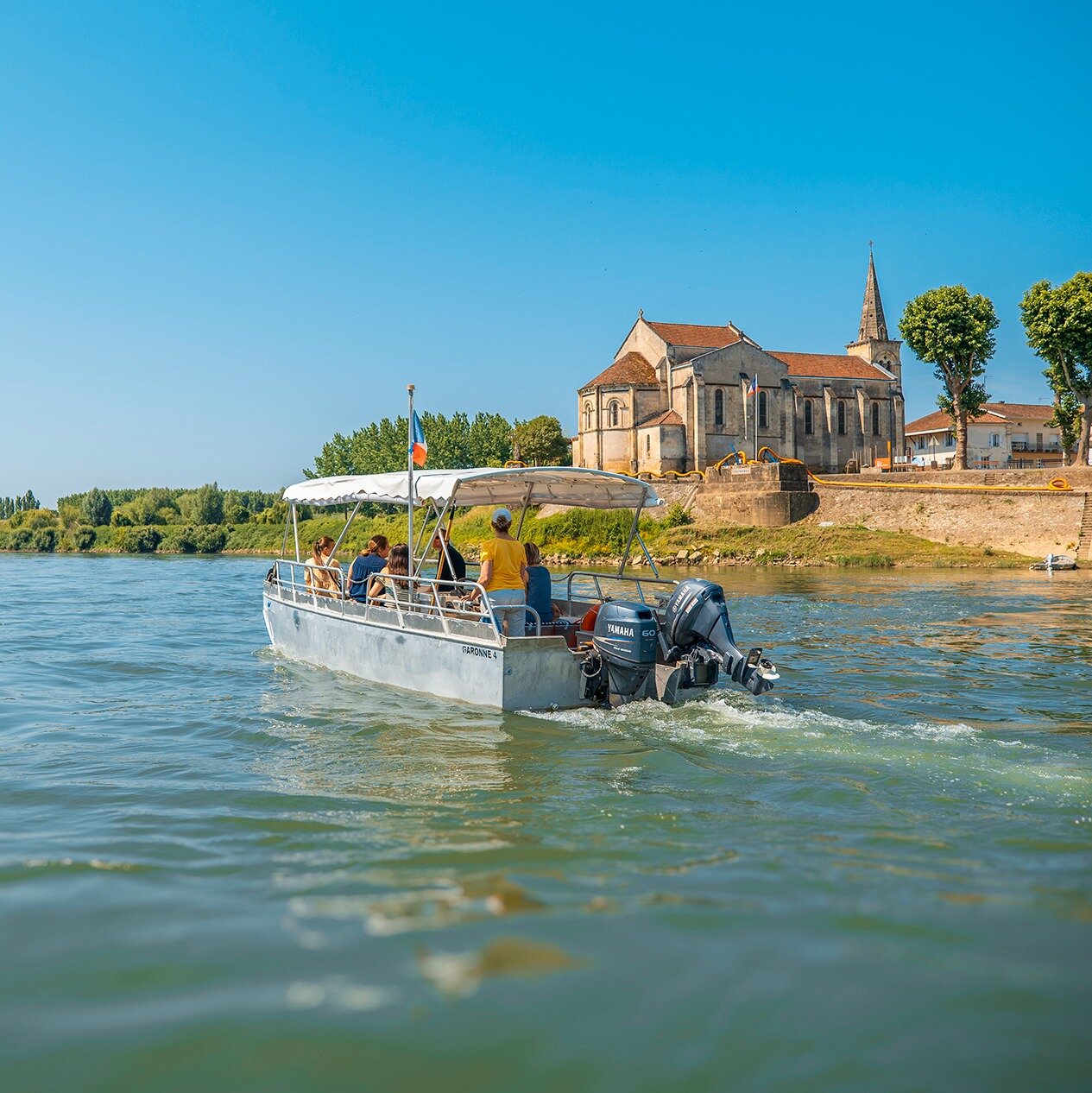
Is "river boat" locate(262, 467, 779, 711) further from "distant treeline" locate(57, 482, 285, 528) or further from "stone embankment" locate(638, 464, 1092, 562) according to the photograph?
"distant treeline" locate(57, 482, 285, 528)

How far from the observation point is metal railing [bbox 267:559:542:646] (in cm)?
1136

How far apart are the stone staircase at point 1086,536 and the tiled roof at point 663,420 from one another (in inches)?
1215

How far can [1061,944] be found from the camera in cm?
520

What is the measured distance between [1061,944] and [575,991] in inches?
103

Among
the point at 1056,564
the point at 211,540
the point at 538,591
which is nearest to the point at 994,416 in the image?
the point at 1056,564

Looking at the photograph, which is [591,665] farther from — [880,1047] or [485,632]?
[880,1047]

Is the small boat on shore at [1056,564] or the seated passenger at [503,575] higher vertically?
the seated passenger at [503,575]

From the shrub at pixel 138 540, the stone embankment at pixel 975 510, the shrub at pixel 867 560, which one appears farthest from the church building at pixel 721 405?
the shrub at pixel 138 540

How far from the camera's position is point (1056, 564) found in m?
39.6

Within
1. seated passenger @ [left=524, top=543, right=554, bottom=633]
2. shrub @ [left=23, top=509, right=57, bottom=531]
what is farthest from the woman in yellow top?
shrub @ [left=23, top=509, right=57, bottom=531]

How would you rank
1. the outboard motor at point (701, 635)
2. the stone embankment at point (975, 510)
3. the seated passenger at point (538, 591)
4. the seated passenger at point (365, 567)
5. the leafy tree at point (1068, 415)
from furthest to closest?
the leafy tree at point (1068, 415) < the stone embankment at point (975, 510) < the seated passenger at point (365, 567) < the seated passenger at point (538, 591) < the outboard motor at point (701, 635)

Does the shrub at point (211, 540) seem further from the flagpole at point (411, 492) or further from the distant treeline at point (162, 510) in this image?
the flagpole at point (411, 492)

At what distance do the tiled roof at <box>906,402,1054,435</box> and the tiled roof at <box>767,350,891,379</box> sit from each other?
27.0ft

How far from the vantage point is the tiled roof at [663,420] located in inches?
2714
